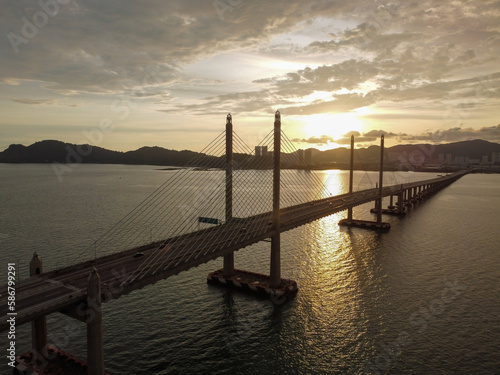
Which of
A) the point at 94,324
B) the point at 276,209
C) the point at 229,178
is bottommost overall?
the point at 94,324

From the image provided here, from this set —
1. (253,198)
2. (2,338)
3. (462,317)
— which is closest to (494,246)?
(462,317)

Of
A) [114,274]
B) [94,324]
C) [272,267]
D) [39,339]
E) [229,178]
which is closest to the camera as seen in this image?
[94,324]

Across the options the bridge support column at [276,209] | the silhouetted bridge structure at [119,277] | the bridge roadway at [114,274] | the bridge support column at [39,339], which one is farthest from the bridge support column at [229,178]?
the bridge support column at [39,339]

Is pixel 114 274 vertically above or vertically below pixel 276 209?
below

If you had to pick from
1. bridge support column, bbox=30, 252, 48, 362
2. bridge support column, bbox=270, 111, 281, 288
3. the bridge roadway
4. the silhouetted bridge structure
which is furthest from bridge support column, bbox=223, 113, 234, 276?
bridge support column, bbox=30, 252, 48, 362

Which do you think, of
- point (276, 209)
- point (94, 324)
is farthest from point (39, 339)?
point (276, 209)

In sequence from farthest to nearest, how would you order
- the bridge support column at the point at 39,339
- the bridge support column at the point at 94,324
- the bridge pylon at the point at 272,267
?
the bridge pylon at the point at 272,267 → the bridge support column at the point at 39,339 → the bridge support column at the point at 94,324

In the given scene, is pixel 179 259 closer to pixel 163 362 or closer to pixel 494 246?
pixel 163 362

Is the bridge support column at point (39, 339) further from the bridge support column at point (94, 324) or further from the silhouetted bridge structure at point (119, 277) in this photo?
the bridge support column at point (94, 324)

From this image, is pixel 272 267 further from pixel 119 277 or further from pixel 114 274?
pixel 119 277
